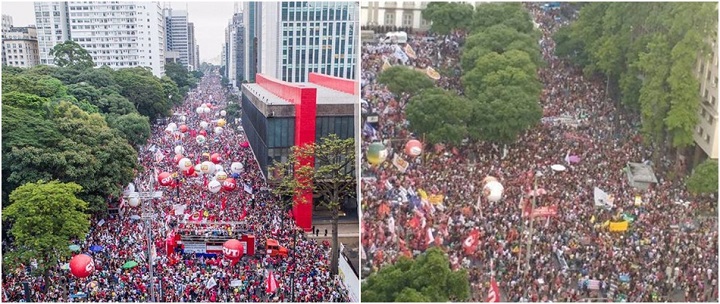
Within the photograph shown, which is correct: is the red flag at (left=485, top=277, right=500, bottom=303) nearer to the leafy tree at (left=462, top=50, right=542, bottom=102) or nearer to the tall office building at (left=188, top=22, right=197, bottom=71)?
the leafy tree at (left=462, top=50, right=542, bottom=102)

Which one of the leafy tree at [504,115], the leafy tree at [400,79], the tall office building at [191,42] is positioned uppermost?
the leafy tree at [400,79]

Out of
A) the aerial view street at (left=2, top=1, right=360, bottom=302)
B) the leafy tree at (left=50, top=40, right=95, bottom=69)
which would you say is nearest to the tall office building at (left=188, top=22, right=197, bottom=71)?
the leafy tree at (left=50, top=40, right=95, bottom=69)

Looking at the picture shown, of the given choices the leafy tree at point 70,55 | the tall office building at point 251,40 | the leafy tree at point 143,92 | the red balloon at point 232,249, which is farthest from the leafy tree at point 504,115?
the tall office building at point 251,40

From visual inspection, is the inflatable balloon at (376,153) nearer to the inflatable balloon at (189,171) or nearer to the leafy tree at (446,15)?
the leafy tree at (446,15)

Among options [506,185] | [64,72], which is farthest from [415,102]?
[64,72]

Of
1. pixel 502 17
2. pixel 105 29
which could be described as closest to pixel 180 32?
pixel 105 29

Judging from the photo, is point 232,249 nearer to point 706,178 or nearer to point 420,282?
point 420,282
